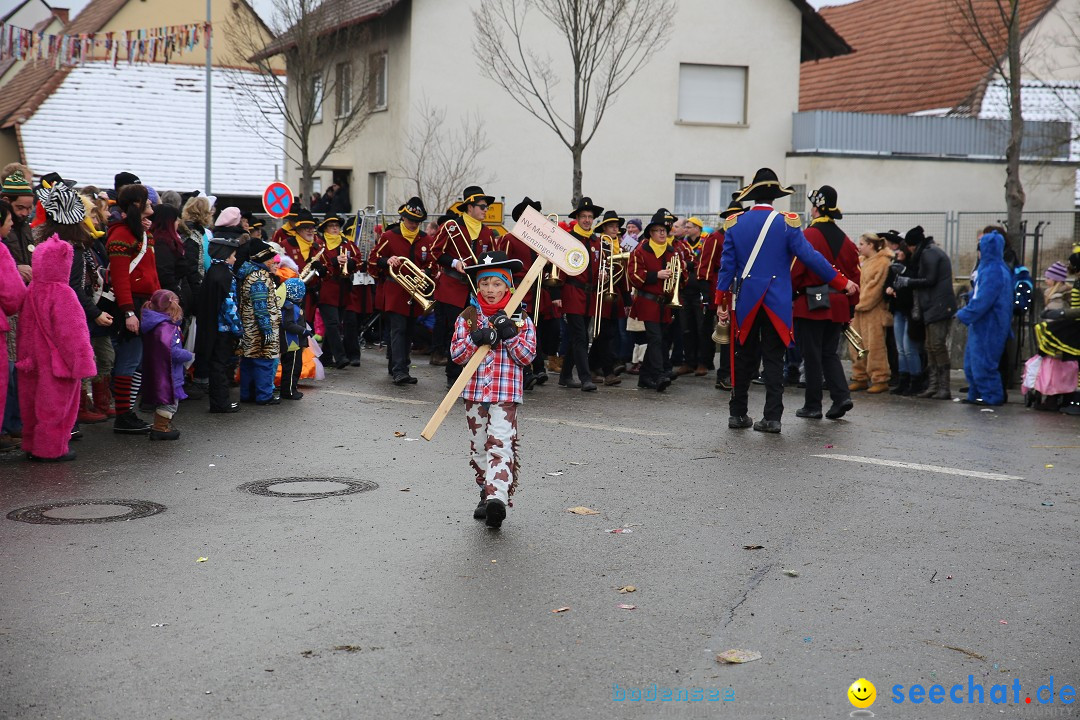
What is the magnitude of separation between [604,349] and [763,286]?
15.9 ft

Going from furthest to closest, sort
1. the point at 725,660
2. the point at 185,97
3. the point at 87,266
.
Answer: the point at 185,97 < the point at 87,266 < the point at 725,660

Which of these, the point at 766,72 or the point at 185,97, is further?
the point at 185,97

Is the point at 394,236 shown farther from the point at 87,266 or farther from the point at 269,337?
the point at 87,266

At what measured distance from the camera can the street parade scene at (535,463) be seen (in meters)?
5.05

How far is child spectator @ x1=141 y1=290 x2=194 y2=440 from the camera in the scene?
1080 centimetres

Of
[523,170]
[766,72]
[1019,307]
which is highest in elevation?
[766,72]

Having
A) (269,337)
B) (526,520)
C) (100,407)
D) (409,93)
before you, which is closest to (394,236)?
(269,337)

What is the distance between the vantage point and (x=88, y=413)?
1181cm

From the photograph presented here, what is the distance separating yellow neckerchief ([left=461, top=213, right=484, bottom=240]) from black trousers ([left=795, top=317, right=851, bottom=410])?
411 cm

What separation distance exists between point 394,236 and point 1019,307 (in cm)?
732

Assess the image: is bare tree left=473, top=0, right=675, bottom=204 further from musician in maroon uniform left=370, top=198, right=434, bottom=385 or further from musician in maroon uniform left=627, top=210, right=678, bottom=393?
musician in maroon uniform left=627, top=210, right=678, bottom=393

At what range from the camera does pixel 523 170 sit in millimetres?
30828

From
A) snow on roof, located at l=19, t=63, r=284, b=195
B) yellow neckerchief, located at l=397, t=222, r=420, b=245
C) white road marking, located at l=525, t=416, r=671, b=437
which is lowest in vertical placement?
white road marking, located at l=525, t=416, r=671, b=437

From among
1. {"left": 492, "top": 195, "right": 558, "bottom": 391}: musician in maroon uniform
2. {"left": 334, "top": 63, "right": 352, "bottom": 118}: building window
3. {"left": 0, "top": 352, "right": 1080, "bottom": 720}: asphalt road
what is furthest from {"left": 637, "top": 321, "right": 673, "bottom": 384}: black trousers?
{"left": 334, "top": 63, "right": 352, "bottom": 118}: building window
